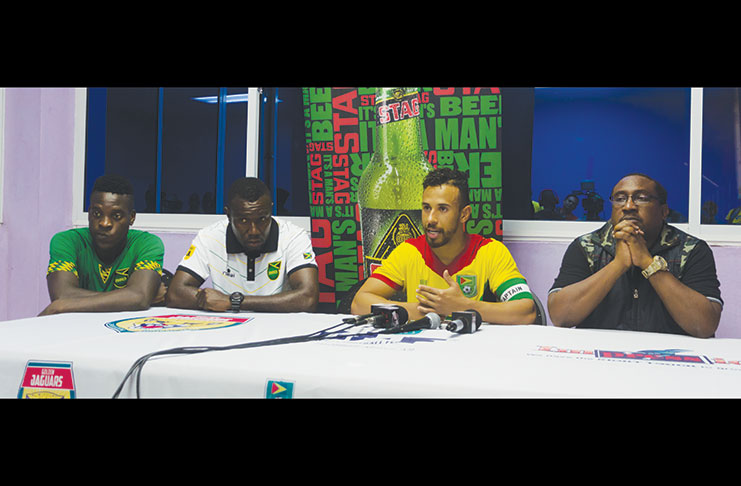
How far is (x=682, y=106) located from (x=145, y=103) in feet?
12.3

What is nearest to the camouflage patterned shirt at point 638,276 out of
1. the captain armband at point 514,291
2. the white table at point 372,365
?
the captain armband at point 514,291

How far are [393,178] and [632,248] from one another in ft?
4.35

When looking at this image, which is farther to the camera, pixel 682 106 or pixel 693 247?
pixel 682 106

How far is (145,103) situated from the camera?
4551 mm

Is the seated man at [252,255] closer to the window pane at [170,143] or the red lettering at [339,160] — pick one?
the red lettering at [339,160]

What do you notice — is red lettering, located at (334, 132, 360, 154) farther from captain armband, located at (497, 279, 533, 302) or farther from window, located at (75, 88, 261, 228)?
captain armband, located at (497, 279, 533, 302)

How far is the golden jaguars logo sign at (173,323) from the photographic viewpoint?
1813mm

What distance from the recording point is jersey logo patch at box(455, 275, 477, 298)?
2471 millimetres

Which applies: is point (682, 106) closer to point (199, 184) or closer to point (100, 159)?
point (199, 184)

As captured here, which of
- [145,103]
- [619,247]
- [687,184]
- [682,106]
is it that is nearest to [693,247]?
[619,247]

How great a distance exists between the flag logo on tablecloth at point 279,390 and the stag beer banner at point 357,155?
1.94 metres

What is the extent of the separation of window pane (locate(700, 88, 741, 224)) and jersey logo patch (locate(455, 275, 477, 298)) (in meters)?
1.46

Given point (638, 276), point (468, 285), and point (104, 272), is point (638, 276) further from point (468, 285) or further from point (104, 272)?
point (104, 272)

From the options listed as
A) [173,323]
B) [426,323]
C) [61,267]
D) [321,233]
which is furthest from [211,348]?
[321,233]
